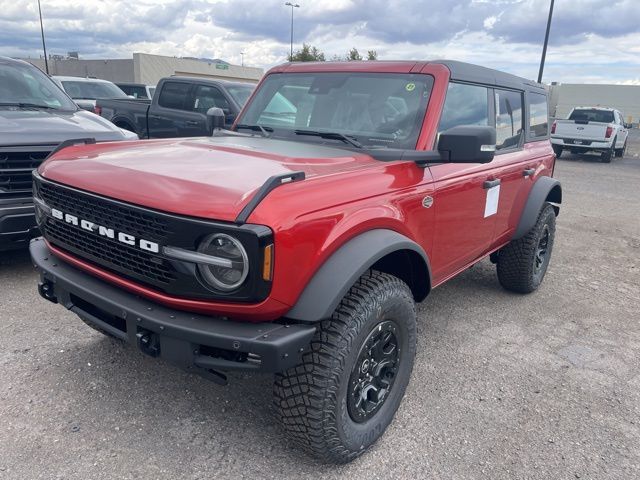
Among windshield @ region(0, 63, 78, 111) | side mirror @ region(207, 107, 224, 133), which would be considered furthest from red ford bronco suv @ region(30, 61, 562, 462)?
windshield @ region(0, 63, 78, 111)

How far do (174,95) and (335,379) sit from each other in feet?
26.4

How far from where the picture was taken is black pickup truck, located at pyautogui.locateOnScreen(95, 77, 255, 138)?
8625mm

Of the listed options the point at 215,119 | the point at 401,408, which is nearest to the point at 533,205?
the point at 401,408

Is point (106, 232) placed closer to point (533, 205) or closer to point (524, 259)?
point (533, 205)

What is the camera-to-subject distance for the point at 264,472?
249 cm

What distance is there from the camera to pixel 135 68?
46.5m

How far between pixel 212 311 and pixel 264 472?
2.78 feet

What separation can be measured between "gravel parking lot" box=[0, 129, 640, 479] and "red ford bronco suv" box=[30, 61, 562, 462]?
36 cm

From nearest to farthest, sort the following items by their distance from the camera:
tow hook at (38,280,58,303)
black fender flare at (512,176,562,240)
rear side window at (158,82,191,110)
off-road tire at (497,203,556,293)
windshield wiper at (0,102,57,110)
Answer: tow hook at (38,280,58,303) < black fender flare at (512,176,562,240) < off-road tire at (497,203,556,293) < windshield wiper at (0,102,57,110) < rear side window at (158,82,191,110)

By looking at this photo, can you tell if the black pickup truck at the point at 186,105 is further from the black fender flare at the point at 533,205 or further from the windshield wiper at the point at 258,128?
the black fender flare at the point at 533,205

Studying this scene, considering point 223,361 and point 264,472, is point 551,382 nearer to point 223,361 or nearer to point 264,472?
point 264,472

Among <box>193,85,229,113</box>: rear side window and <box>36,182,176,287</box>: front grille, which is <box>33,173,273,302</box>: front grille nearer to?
<box>36,182,176,287</box>: front grille

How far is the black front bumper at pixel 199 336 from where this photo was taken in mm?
2076

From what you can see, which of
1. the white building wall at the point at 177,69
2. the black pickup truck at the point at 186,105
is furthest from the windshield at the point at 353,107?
the white building wall at the point at 177,69
